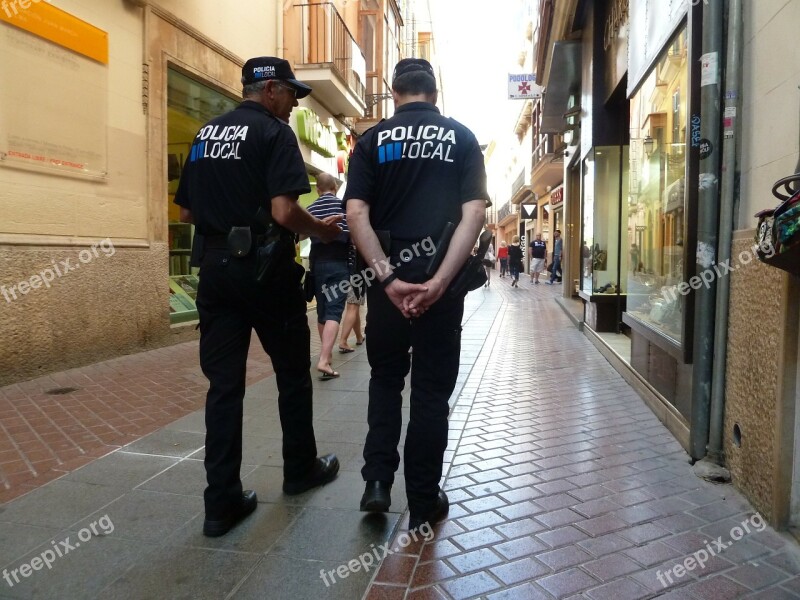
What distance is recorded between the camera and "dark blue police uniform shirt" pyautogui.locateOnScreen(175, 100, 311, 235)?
264 cm

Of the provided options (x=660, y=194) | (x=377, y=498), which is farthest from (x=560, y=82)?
(x=377, y=498)

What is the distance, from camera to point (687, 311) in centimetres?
381

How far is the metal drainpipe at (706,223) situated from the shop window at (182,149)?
625cm

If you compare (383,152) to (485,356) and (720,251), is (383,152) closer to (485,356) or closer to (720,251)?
(720,251)

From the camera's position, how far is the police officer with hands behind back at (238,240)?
8.70ft

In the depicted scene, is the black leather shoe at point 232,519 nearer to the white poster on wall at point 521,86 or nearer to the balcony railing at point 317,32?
the balcony railing at point 317,32

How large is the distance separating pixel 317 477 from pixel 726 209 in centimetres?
256

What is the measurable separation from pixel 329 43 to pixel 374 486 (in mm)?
11500

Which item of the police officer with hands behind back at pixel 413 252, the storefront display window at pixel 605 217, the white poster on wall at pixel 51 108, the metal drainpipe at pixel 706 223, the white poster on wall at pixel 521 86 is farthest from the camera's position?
the white poster on wall at pixel 521 86

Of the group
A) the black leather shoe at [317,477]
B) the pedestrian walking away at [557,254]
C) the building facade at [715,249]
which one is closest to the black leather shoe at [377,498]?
the black leather shoe at [317,477]

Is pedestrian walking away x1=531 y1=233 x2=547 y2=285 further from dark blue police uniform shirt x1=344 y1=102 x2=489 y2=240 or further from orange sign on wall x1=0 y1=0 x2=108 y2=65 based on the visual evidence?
dark blue police uniform shirt x1=344 y1=102 x2=489 y2=240

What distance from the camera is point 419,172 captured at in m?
2.61

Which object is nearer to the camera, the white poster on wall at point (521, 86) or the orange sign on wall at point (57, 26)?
the orange sign on wall at point (57, 26)

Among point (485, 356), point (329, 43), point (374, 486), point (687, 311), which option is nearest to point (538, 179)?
point (329, 43)
